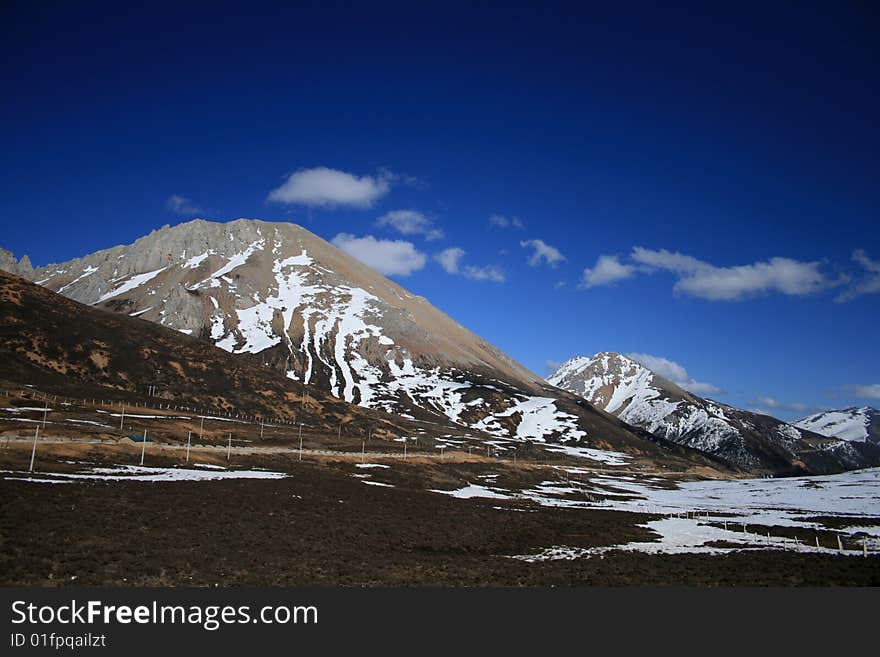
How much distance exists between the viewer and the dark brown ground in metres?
21.4

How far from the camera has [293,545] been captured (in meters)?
28.6

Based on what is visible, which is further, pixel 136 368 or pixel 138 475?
pixel 136 368

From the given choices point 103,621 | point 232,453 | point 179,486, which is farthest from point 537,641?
point 232,453

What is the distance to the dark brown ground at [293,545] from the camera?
70.3 ft

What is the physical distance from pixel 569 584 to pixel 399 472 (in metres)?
54.3

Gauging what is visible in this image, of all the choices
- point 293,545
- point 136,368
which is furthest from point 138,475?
point 136,368

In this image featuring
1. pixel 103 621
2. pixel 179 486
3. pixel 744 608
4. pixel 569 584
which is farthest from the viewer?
pixel 179 486

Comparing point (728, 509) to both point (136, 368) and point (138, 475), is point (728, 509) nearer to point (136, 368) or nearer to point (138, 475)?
point (138, 475)

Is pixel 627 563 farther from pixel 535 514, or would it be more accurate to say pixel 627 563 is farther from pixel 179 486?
pixel 179 486

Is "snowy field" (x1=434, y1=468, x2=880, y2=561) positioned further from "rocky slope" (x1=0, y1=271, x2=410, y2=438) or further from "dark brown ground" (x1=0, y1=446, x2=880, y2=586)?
"rocky slope" (x1=0, y1=271, x2=410, y2=438)

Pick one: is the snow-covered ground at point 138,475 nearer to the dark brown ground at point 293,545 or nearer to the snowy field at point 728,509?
the dark brown ground at point 293,545

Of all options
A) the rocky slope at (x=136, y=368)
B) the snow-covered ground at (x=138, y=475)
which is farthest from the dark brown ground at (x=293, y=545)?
the rocky slope at (x=136, y=368)

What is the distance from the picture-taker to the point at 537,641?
52.4 ft

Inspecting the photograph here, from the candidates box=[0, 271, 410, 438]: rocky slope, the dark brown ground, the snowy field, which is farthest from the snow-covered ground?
box=[0, 271, 410, 438]: rocky slope
